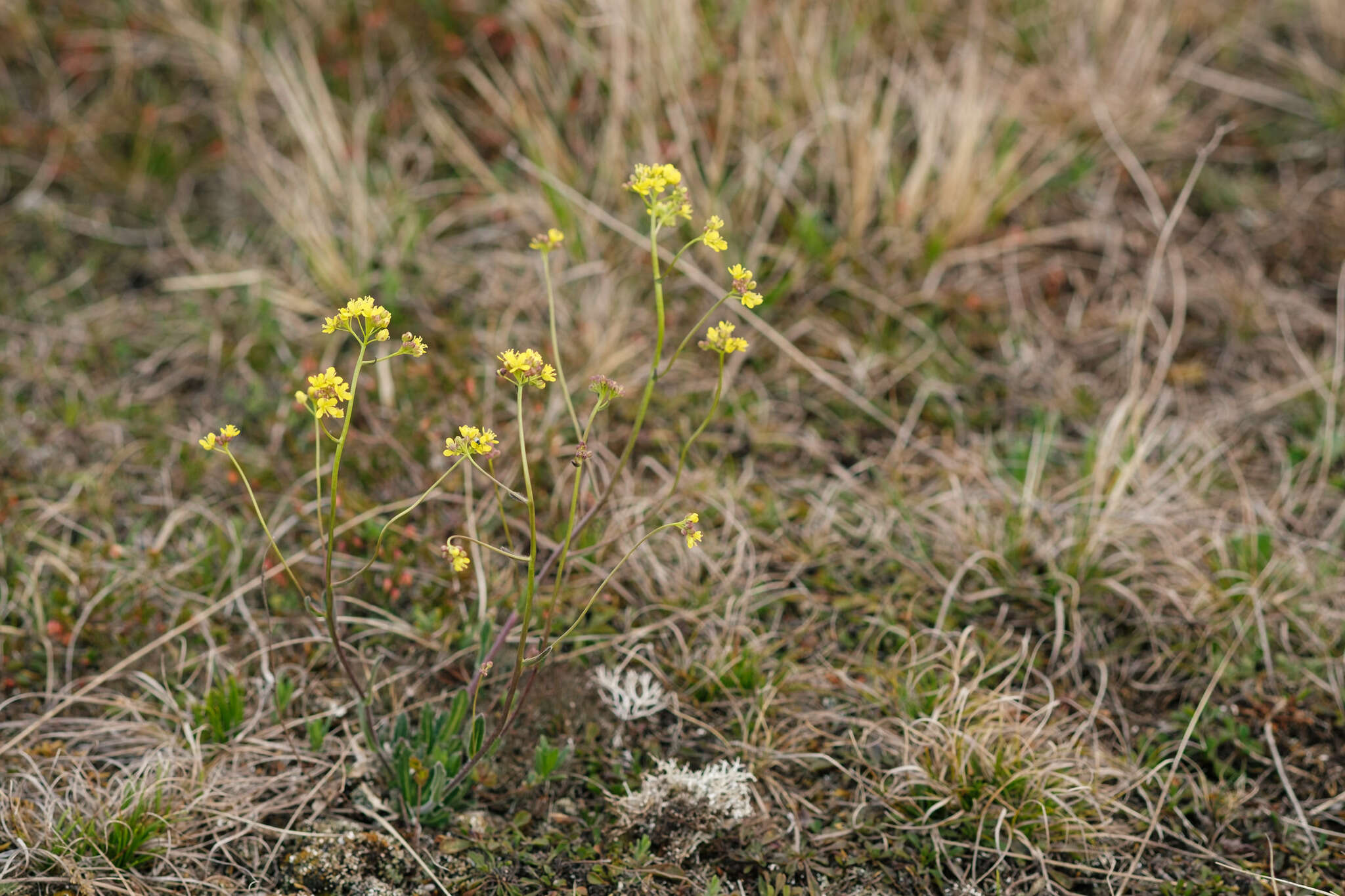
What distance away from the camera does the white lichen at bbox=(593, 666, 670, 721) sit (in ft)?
8.43

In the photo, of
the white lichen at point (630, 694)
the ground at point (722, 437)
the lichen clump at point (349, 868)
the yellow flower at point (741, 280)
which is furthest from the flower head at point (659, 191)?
the lichen clump at point (349, 868)

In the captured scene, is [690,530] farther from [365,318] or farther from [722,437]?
[722,437]

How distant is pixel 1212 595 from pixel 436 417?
2269 mm

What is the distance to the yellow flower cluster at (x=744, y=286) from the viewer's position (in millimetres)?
1956

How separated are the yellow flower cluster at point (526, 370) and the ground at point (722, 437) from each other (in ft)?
2.64

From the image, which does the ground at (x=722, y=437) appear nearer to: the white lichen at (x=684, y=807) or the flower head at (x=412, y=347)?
the white lichen at (x=684, y=807)

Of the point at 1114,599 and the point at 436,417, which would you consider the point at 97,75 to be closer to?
the point at 436,417

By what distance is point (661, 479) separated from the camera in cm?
321

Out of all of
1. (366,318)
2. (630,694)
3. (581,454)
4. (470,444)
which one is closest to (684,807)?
(630,694)

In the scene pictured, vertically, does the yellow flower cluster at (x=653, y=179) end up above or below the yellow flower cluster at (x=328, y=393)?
above

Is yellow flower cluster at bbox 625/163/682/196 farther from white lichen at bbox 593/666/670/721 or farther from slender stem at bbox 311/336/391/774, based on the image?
white lichen at bbox 593/666/670/721

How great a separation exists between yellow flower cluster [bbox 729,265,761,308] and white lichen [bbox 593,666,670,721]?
3.44 ft

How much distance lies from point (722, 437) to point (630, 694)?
1.07 metres

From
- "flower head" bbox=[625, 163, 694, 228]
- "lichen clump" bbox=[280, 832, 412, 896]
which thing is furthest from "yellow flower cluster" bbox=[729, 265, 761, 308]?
"lichen clump" bbox=[280, 832, 412, 896]
